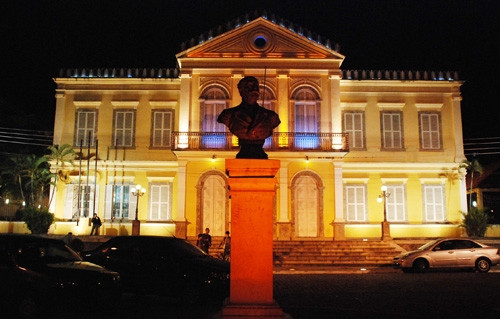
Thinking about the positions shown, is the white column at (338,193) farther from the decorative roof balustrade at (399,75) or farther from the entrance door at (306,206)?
the decorative roof balustrade at (399,75)

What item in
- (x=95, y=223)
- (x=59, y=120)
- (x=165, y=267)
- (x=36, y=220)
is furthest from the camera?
(x=59, y=120)

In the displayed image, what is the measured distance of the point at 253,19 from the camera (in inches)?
988

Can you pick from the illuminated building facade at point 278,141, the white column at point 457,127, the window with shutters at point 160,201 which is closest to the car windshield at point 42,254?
the illuminated building facade at point 278,141

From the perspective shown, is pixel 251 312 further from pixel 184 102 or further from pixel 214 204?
pixel 184 102

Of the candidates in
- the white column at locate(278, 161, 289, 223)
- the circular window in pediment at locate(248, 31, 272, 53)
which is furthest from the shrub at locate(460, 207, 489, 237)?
the circular window in pediment at locate(248, 31, 272, 53)

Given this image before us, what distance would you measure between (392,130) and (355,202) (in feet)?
13.8

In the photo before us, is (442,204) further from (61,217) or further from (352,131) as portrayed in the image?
(61,217)

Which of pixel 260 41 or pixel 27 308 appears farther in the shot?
pixel 260 41

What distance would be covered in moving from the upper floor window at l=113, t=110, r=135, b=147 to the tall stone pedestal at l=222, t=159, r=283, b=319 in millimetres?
20101

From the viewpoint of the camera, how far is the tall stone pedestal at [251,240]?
6363mm

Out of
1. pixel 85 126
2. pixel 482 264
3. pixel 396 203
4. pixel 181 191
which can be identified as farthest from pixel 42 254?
pixel 396 203

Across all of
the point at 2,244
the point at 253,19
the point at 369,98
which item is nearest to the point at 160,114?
the point at 253,19

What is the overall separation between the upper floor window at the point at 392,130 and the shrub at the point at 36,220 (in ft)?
54.8

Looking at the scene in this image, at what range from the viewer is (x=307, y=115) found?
25.1 meters
